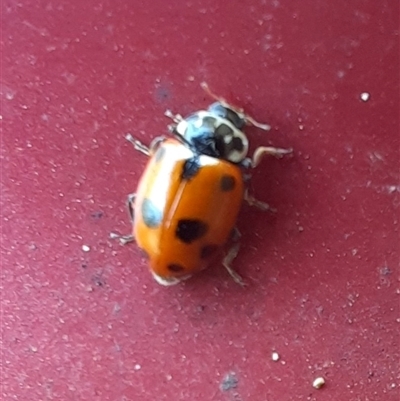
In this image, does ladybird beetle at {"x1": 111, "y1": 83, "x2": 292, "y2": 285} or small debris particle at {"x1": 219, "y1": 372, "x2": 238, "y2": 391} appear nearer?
ladybird beetle at {"x1": 111, "y1": 83, "x2": 292, "y2": 285}

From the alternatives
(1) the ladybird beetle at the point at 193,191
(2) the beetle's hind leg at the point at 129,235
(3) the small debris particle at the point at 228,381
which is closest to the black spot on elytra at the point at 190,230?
(1) the ladybird beetle at the point at 193,191

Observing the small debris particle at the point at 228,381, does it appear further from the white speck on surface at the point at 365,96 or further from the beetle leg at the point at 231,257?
the white speck on surface at the point at 365,96

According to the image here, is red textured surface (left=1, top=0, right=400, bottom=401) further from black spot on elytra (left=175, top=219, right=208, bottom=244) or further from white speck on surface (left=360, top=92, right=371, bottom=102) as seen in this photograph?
black spot on elytra (left=175, top=219, right=208, bottom=244)

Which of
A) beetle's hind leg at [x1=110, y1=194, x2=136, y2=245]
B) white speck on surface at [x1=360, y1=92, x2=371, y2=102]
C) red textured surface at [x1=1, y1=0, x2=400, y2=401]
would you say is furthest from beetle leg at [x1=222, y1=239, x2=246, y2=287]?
white speck on surface at [x1=360, y1=92, x2=371, y2=102]

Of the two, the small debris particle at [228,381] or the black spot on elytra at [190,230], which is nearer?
the black spot on elytra at [190,230]

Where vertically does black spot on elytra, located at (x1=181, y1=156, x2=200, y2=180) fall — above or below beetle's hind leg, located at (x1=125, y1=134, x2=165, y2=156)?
above

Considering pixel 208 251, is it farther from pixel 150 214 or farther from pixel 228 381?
pixel 228 381

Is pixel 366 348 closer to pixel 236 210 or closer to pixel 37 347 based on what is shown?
pixel 236 210
